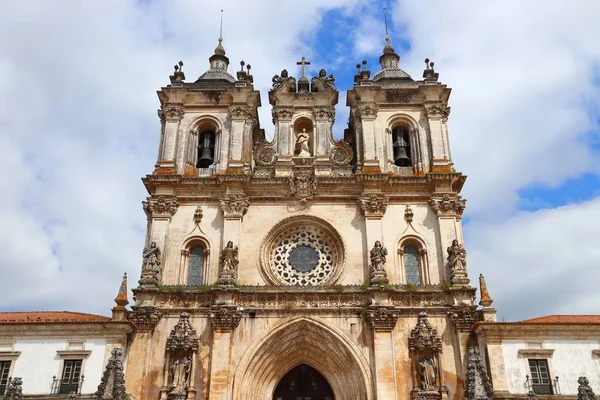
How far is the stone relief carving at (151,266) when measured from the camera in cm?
2262

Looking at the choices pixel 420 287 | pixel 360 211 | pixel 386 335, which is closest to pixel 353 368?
pixel 386 335

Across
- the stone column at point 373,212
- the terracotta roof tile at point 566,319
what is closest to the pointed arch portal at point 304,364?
the stone column at point 373,212

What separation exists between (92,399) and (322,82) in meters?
17.1

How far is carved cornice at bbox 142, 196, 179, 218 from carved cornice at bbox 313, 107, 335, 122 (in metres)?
7.73

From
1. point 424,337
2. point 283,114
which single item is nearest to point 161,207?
point 283,114

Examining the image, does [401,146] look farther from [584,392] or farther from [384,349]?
[584,392]

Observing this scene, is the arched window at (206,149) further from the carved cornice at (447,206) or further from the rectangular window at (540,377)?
the rectangular window at (540,377)

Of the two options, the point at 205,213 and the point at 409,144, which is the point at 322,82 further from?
the point at 205,213

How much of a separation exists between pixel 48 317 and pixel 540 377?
18694 mm

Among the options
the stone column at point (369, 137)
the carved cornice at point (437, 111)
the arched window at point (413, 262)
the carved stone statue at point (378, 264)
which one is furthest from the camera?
the carved cornice at point (437, 111)

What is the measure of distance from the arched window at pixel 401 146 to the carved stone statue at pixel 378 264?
16.5 ft

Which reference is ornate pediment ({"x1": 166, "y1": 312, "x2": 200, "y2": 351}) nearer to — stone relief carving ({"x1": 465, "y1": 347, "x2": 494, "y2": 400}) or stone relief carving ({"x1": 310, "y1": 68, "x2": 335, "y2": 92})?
stone relief carving ({"x1": 465, "y1": 347, "x2": 494, "y2": 400})

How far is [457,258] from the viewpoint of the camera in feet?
74.9

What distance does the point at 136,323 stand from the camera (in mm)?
21859
